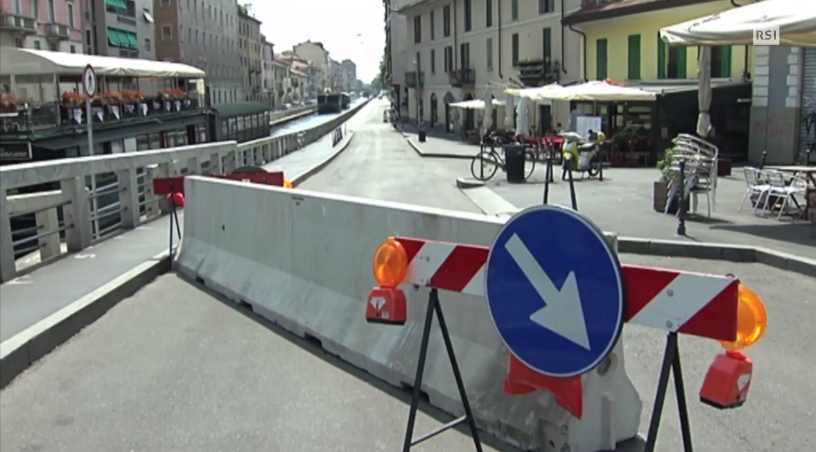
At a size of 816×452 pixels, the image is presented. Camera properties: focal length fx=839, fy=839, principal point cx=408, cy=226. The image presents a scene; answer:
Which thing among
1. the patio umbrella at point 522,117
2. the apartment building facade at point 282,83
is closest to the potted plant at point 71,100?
the patio umbrella at point 522,117

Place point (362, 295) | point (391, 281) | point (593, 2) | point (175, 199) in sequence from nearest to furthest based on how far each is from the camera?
point (391, 281)
point (362, 295)
point (175, 199)
point (593, 2)

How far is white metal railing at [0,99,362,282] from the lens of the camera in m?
9.96

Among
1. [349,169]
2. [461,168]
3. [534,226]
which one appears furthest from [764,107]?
[534,226]

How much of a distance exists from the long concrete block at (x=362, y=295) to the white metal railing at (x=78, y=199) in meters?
2.02

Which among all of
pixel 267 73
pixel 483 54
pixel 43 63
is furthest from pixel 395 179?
pixel 267 73

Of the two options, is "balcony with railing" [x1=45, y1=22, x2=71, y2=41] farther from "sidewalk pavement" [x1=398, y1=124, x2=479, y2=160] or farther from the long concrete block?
the long concrete block

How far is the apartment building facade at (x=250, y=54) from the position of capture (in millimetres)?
120875

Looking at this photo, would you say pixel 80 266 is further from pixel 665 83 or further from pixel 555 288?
pixel 665 83

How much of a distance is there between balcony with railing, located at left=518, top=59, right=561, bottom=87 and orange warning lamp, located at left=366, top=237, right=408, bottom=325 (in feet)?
130

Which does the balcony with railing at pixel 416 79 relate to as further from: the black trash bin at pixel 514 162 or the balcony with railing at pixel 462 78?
the black trash bin at pixel 514 162

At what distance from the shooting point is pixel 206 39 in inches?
3844

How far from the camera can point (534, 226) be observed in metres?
3.30

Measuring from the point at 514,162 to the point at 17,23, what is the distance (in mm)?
40722

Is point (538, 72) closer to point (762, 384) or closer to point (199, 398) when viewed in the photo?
point (762, 384)
